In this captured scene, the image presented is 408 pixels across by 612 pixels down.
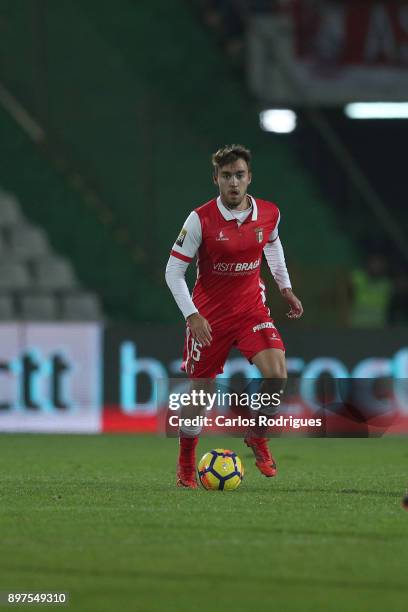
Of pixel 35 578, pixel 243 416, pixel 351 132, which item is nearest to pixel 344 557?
pixel 35 578

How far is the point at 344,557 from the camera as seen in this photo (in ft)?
18.1

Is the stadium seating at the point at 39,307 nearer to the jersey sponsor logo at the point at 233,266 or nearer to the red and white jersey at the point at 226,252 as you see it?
the red and white jersey at the point at 226,252

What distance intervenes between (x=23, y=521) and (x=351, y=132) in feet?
46.7

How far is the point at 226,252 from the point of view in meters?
7.90

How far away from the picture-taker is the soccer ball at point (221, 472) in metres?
7.80

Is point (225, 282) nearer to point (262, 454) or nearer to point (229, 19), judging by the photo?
point (262, 454)

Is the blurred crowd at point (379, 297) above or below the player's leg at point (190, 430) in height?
above

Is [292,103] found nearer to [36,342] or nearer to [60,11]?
[60,11]

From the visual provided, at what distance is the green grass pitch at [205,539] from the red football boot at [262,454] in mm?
65

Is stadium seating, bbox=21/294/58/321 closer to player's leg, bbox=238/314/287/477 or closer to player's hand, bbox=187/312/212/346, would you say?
player's leg, bbox=238/314/287/477

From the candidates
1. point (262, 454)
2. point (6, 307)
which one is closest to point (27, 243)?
point (6, 307)

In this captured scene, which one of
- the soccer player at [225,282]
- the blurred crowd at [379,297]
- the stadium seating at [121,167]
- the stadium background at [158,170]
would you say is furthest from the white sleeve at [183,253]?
the blurred crowd at [379,297]

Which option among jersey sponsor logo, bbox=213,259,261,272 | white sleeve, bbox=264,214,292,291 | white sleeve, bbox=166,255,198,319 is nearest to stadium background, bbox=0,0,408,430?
white sleeve, bbox=264,214,292,291

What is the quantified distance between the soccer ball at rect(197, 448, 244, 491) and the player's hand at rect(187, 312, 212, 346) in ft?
2.08
